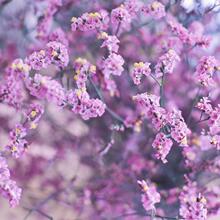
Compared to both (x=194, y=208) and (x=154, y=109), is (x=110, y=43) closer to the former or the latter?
(x=154, y=109)

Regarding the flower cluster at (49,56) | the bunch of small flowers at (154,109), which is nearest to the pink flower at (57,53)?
the flower cluster at (49,56)

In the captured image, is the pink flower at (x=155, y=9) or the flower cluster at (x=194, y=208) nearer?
the flower cluster at (x=194, y=208)

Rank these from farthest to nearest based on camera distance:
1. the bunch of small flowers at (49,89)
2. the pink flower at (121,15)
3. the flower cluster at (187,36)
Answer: the flower cluster at (187,36), the pink flower at (121,15), the bunch of small flowers at (49,89)

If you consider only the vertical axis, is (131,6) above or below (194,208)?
above

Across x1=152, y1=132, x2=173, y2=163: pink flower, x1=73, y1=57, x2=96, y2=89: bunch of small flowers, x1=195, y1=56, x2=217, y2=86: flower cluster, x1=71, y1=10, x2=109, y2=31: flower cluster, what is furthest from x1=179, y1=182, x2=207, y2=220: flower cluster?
x1=71, y1=10, x2=109, y2=31: flower cluster

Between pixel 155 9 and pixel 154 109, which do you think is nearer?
pixel 154 109

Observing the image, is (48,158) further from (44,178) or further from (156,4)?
(156,4)

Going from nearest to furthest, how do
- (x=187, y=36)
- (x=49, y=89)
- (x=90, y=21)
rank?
(x=49, y=89), (x=90, y=21), (x=187, y=36)

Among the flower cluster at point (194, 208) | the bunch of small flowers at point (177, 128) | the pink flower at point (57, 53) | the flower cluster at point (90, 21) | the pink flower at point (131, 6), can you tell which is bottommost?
the flower cluster at point (194, 208)

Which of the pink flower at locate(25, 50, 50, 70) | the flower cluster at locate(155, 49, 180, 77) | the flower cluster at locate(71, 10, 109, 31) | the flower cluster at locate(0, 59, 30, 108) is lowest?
the flower cluster at locate(0, 59, 30, 108)

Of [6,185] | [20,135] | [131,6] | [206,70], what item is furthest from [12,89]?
[206,70]

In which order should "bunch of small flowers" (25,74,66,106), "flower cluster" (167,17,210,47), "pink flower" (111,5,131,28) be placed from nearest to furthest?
"bunch of small flowers" (25,74,66,106)
"pink flower" (111,5,131,28)
"flower cluster" (167,17,210,47)

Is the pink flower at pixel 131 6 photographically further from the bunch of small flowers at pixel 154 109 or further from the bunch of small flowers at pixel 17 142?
the bunch of small flowers at pixel 17 142

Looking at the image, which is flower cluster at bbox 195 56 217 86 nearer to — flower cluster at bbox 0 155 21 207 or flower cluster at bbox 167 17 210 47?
flower cluster at bbox 167 17 210 47
